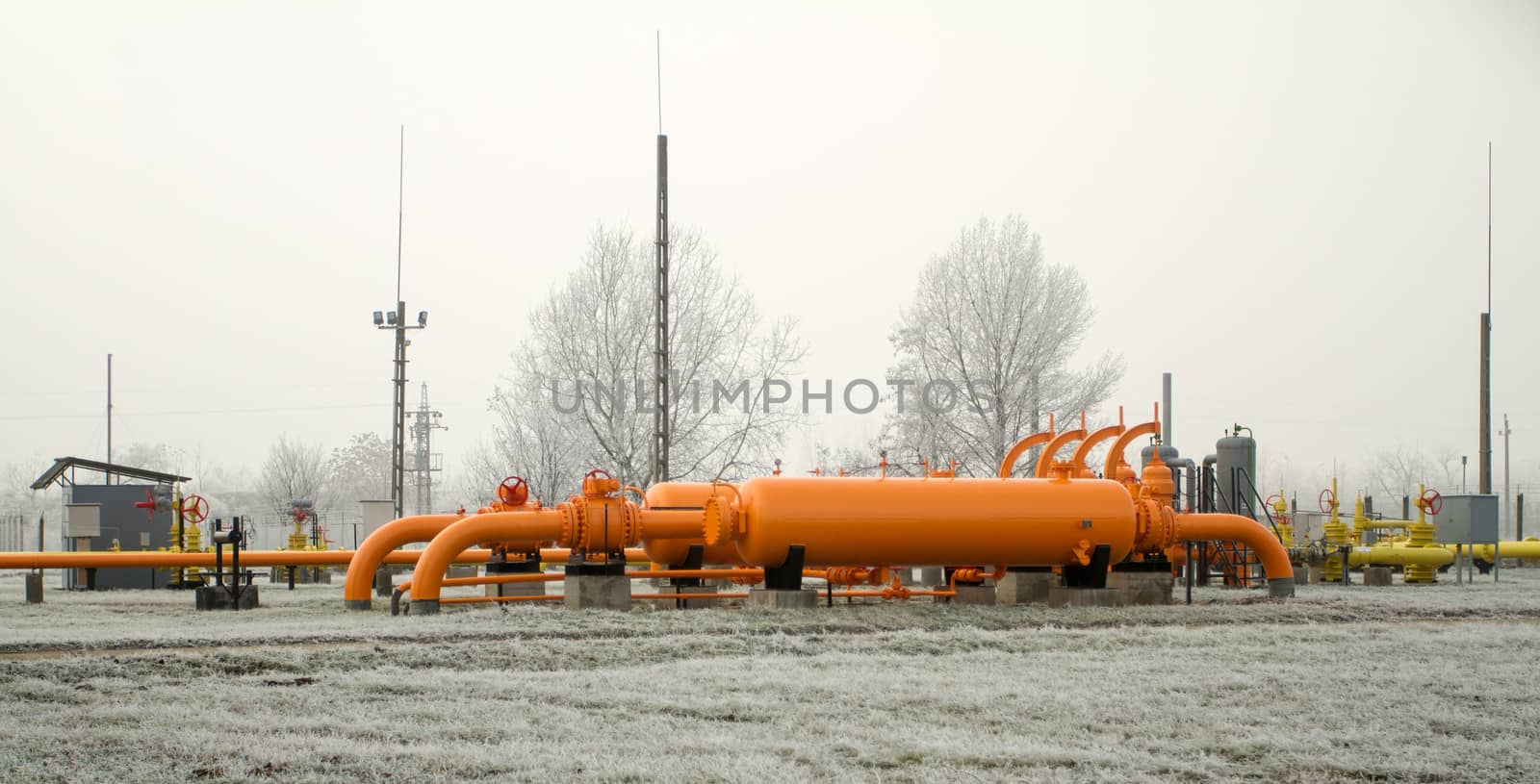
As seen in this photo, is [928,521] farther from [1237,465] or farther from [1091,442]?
[1237,465]

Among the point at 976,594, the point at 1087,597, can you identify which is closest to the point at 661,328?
the point at 976,594

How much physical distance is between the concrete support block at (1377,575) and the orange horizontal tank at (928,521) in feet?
31.6

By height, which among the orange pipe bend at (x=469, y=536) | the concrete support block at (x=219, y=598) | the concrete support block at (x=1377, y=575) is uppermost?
the orange pipe bend at (x=469, y=536)

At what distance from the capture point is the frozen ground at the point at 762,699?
7379mm

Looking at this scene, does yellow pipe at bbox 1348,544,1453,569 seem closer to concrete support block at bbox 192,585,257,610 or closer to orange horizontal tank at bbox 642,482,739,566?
orange horizontal tank at bbox 642,482,739,566

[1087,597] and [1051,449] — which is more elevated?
[1051,449]

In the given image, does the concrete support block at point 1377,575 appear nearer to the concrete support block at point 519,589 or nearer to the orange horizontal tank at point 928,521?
the orange horizontal tank at point 928,521

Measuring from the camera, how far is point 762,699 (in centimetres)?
948

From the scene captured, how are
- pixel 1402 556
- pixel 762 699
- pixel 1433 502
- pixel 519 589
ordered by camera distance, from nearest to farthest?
pixel 762 699, pixel 519 589, pixel 1402 556, pixel 1433 502

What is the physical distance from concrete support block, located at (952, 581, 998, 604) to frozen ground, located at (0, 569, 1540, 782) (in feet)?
13.1

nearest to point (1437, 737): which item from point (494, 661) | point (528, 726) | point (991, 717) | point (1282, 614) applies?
point (991, 717)

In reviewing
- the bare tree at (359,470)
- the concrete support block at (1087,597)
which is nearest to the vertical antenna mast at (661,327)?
the concrete support block at (1087,597)

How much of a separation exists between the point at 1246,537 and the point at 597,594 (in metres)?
9.39

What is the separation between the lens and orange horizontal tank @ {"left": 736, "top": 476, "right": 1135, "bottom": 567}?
17.2 meters
